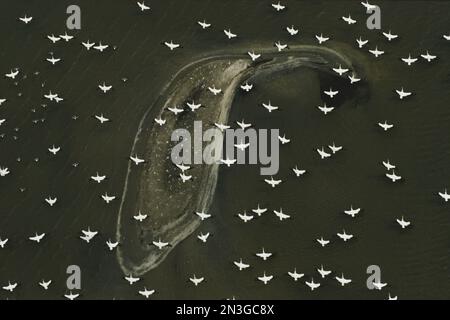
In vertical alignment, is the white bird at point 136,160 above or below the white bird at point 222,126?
below

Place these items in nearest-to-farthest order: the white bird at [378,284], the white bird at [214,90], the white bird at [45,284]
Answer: the white bird at [378,284] → the white bird at [45,284] → the white bird at [214,90]

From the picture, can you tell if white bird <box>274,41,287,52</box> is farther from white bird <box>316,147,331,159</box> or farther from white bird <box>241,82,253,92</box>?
white bird <box>316,147,331,159</box>

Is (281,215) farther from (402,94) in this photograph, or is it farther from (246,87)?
(402,94)

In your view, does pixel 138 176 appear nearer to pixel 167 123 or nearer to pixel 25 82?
pixel 167 123

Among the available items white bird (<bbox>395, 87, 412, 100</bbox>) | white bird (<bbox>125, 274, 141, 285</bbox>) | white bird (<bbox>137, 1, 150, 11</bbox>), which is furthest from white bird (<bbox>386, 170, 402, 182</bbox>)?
white bird (<bbox>137, 1, 150, 11</bbox>)

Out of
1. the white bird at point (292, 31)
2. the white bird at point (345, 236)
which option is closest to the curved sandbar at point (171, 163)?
the white bird at point (292, 31)

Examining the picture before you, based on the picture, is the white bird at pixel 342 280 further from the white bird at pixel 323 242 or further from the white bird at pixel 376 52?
the white bird at pixel 376 52

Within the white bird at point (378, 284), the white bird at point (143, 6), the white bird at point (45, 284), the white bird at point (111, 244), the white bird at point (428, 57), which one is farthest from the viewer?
the white bird at point (143, 6)
